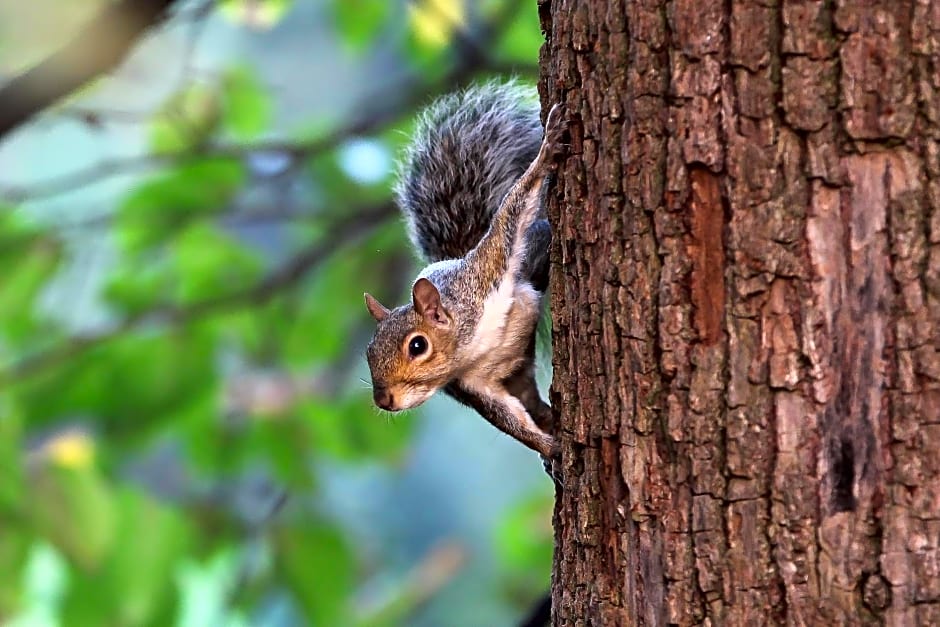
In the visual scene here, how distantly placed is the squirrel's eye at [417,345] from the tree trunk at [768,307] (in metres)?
0.50

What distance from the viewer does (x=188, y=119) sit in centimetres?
221

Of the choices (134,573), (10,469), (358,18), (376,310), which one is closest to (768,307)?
(376,310)

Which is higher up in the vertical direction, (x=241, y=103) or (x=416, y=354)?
(x=241, y=103)

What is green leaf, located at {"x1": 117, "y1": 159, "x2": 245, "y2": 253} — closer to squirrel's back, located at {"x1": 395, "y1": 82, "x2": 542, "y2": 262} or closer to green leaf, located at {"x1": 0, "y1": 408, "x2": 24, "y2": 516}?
green leaf, located at {"x1": 0, "y1": 408, "x2": 24, "y2": 516}

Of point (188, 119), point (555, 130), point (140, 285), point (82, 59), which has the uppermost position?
point (188, 119)

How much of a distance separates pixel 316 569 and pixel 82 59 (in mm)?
1075

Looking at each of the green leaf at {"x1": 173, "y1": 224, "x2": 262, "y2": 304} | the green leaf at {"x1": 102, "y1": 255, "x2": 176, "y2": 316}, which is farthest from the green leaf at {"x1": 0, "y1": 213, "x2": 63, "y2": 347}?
A: the green leaf at {"x1": 173, "y1": 224, "x2": 262, "y2": 304}

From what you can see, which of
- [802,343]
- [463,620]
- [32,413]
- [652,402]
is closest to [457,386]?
[652,402]

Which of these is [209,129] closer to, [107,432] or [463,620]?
[107,432]

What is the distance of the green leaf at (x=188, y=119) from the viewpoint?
2.19 meters

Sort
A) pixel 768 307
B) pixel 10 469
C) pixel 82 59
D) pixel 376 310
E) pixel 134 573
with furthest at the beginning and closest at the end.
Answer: pixel 134 573 → pixel 10 469 → pixel 82 59 → pixel 376 310 → pixel 768 307

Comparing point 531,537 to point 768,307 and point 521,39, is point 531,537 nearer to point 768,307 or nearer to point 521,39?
point 521,39

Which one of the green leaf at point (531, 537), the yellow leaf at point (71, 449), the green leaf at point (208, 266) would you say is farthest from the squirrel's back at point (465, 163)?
the green leaf at point (531, 537)

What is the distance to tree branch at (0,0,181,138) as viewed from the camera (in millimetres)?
1590
